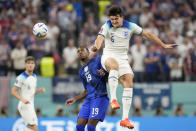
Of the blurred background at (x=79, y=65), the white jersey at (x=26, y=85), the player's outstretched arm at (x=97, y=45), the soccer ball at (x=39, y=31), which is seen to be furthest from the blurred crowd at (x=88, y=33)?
the player's outstretched arm at (x=97, y=45)

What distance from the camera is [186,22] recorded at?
70.4 ft

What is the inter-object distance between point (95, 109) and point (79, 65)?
8.00 metres

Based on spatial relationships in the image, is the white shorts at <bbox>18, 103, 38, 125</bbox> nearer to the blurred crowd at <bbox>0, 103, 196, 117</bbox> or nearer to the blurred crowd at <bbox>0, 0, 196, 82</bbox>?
the blurred crowd at <bbox>0, 103, 196, 117</bbox>

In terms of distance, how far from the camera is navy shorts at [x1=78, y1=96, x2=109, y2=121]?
38.4 ft

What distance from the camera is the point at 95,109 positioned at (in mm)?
11727

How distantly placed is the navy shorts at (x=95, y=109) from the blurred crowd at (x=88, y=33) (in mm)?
7365

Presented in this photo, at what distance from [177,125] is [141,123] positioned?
112cm

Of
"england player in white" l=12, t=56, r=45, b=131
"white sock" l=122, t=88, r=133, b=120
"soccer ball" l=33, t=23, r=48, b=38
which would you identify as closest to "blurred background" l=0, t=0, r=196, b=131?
"england player in white" l=12, t=56, r=45, b=131

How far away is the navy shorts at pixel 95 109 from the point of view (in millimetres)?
11719

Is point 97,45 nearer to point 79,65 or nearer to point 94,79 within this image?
point 94,79

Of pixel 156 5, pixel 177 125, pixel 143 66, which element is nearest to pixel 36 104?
pixel 143 66

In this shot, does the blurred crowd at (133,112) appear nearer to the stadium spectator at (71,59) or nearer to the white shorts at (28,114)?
the stadium spectator at (71,59)

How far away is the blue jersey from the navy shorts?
0.38 feet

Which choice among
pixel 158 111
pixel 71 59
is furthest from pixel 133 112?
pixel 71 59
